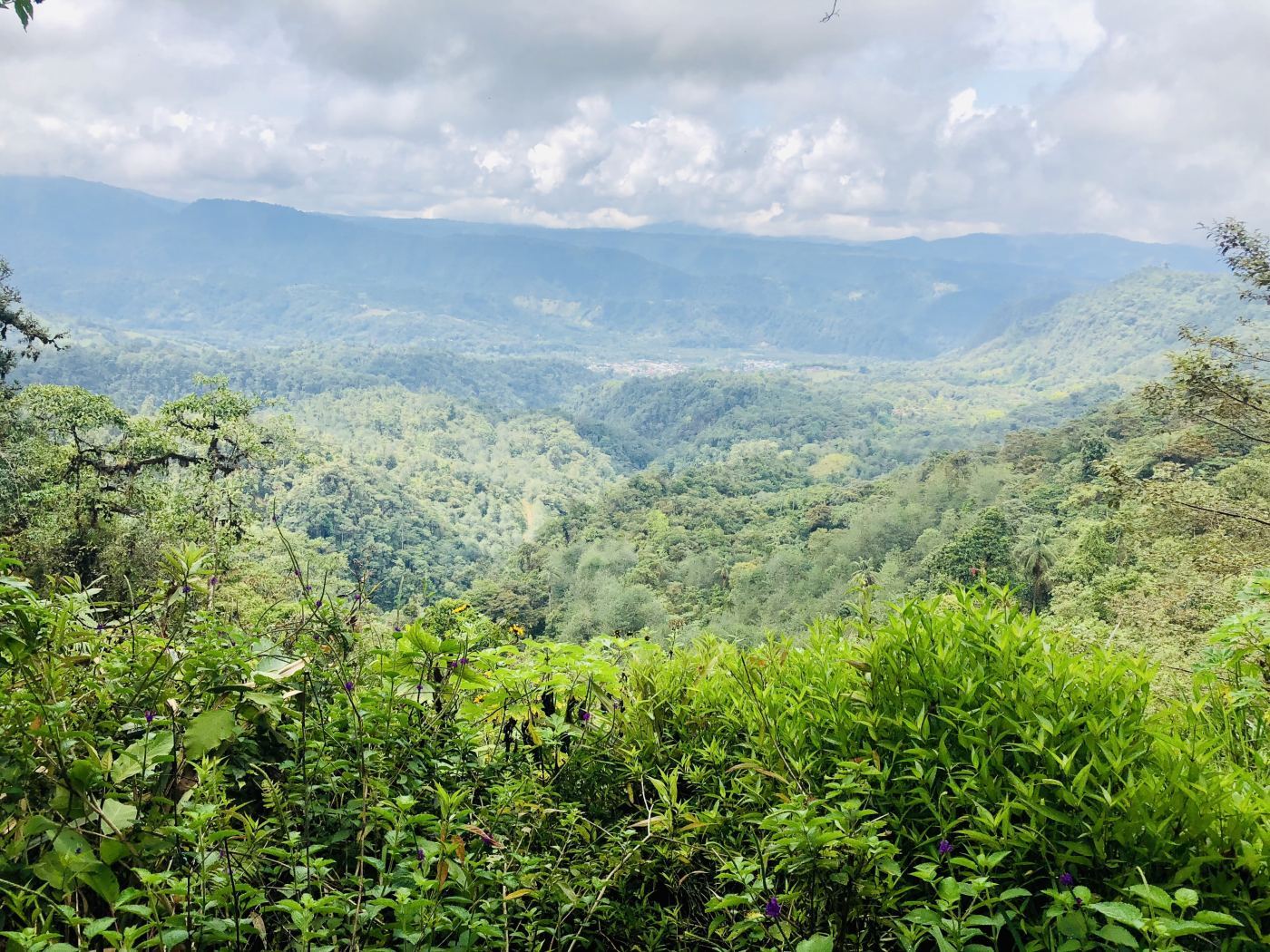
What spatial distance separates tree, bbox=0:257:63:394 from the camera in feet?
42.0

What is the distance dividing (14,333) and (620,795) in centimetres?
1695

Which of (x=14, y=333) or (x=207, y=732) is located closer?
(x=207, y=732)

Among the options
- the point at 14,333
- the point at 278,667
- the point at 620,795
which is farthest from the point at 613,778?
the point at 14,333

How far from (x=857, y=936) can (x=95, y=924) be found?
2.62 feet

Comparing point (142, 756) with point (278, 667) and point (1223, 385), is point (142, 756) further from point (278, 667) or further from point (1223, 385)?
point (1223, 385)

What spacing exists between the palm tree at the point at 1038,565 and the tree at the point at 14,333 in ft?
74.6

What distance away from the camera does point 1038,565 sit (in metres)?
21.3

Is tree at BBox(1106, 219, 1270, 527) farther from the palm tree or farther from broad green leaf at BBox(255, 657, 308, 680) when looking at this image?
the palm tree

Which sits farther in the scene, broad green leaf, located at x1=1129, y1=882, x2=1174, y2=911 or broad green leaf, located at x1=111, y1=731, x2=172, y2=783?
broad green leaf, located at x1=111, y1=731, x2=172, y2=783

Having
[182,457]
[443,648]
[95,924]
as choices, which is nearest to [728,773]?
[443,648]

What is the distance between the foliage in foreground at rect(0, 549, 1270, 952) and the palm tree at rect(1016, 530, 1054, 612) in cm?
2139

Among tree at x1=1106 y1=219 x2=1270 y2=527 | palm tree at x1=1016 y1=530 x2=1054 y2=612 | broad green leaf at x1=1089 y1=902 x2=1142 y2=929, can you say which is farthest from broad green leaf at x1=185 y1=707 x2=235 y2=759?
palm tree at x1=1016 y1=530 x2=1054 y2=612

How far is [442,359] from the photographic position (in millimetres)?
151250

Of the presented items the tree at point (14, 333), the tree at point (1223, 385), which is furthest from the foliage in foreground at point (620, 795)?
the tree at point (14, 333)
